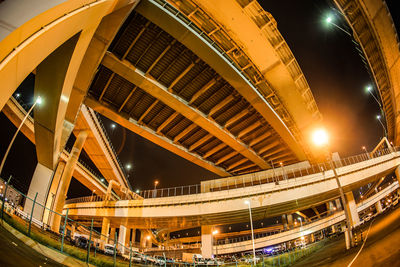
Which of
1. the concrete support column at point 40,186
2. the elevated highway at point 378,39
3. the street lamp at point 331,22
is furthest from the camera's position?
the street lamp at point 331,22

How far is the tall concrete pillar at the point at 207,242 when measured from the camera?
2884 centimetres

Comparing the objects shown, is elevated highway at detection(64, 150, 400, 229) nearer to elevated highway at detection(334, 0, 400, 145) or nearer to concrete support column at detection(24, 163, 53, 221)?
elevated highway at detection(334, 0, 400, 145)

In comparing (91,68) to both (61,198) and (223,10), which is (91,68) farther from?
(61,198)

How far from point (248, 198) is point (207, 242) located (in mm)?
8900

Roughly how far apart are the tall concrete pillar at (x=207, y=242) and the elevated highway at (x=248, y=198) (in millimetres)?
1110

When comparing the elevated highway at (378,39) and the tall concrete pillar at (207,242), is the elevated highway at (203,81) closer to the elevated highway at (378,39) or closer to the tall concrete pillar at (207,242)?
the elevated highway at (378,39)

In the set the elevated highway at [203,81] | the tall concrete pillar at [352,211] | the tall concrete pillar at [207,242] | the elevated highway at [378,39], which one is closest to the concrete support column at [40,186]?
the elevated highway at [203,81]

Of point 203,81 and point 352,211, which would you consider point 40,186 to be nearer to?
point 203,81

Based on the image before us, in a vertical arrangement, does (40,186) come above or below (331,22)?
below

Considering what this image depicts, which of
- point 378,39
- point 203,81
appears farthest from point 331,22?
point 203,81

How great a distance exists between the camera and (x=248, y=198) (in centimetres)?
2667

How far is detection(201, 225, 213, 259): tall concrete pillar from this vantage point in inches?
1136

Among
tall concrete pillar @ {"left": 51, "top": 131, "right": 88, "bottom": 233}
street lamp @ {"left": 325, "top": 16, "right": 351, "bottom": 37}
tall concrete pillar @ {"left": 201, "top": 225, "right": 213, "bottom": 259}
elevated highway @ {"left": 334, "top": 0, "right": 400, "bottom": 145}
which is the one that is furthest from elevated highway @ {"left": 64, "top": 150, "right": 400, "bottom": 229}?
street lamp @ {"left": 325, "top": 16, "right": 351, "bottom": 37}

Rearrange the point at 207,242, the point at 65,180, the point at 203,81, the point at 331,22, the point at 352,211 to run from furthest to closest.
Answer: the point at 352,211, the point at 207,242, the point at 65,180, the point at 203,81, the point at 331,22
